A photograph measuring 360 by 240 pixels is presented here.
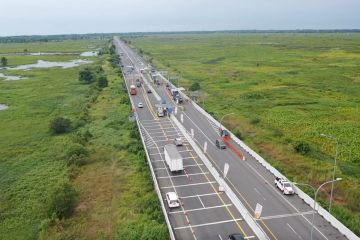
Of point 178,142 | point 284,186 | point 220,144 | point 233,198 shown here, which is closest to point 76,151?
point 178,142

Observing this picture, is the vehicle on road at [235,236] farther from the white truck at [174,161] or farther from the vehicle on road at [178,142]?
the vehicle on road at [178,142]

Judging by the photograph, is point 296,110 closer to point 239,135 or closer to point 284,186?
point 239,135

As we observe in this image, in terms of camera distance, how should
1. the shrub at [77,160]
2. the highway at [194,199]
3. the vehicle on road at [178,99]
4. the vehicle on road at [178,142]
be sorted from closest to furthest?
the highway at [194,199]
the shrub at [77,160]
the vehicle on road at [178,142]
the vehicle on road at [178,99]

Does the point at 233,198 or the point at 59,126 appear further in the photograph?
the point at 59,126

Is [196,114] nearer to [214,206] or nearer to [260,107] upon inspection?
[260,107]

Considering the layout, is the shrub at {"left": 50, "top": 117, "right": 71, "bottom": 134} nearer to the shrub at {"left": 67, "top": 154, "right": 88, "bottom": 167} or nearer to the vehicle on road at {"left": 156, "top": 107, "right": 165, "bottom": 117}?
the shrub at {"left": 67, "top": 154, "right": 88, "bottom": 167}

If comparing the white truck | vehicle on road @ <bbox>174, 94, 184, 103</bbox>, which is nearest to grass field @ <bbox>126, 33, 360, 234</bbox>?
vehicle on road @ <bbox>174, 94, 184, 103</bbox>

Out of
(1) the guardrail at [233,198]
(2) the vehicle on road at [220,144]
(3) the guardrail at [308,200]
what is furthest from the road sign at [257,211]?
(2) the vehicle on road at [220,144]
